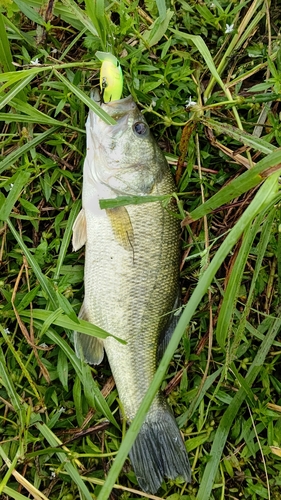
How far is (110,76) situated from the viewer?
2373 mm

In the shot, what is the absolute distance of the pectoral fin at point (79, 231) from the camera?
8.38ft

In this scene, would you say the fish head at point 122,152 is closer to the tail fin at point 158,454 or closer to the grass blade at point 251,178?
the grass blade at point 251,178

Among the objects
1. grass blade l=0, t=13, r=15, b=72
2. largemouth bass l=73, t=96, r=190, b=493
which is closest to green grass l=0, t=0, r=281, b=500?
grass blade l=0, t=13, r=15, b=72

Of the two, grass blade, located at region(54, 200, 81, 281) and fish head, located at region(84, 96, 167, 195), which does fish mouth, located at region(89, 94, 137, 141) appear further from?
grass blade, located at region(54, 200, 81, 281)

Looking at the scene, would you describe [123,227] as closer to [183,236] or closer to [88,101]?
[183,236]

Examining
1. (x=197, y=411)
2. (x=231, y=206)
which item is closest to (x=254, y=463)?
(x=197, y=411)

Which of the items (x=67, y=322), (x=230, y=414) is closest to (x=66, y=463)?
(x=67, y=322)

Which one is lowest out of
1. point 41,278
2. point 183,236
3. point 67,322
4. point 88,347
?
point 88,347

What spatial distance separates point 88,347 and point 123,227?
64 cm

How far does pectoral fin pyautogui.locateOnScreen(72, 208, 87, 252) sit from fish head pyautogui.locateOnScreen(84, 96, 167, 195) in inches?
8.2

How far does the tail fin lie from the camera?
2.46m

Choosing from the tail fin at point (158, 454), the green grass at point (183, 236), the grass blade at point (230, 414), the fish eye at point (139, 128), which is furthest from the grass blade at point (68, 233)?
the grass blade at point (230, 414)

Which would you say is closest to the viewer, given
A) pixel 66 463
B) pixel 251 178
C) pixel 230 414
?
pixel 251 178

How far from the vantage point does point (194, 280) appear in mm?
2701
